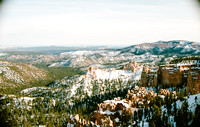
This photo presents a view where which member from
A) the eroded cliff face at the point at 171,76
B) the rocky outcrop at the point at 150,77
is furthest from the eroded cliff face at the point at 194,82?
the rocky outcrop at the point at 150,77

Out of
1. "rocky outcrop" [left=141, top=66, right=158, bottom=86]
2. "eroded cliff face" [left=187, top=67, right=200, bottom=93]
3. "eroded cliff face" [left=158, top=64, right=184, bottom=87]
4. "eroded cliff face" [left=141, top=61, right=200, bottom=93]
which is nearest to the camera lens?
"eroded cliff face" [left=187, top=67, right=200, bottom=93]

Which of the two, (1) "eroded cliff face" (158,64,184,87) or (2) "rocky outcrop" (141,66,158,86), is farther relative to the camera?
(2) "rocky outcrop" (141,66,158,86)

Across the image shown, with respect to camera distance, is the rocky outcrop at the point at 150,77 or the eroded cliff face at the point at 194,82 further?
the rocky outcrop at the point at 150,77

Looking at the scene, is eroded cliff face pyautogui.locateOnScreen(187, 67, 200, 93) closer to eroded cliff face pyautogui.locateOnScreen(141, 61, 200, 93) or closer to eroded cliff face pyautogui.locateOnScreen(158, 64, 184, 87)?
eroded cliff face pyautogui.locateOnScreen(141, 61, 200, 93)

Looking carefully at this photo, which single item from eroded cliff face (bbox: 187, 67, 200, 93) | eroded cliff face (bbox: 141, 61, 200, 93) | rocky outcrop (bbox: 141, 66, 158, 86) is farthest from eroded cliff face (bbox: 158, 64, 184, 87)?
eroded cliff face (bbox: 187, 67, 200, 93)

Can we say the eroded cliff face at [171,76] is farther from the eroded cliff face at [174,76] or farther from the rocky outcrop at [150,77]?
the rocky outcrop at [150,77]

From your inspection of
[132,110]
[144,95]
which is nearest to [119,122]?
[132,110]

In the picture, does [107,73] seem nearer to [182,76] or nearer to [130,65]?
[130,65]

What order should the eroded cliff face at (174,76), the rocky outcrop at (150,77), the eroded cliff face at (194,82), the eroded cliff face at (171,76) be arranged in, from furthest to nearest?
the rocky outcrop at (150,77), the eroded cliff face at (171,76), the eroded cliff face at (174,76), the eroded cliff face at (194,82)

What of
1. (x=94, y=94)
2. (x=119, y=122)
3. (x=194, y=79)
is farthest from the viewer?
(x=94, y=94)
